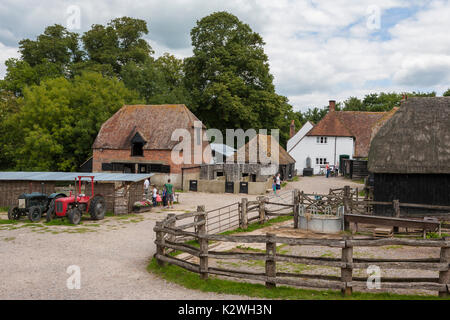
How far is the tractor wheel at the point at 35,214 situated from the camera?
18.6m

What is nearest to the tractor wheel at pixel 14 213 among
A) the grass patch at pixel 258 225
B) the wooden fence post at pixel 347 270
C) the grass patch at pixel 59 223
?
the grass patch at pixel 59 223

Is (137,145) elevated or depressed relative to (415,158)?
elevated

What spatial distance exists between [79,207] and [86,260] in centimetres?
786

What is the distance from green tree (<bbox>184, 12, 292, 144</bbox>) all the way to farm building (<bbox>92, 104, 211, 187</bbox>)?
7250 mm

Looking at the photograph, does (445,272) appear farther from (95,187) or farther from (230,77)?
(230,77)

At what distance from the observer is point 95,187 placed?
2189 centimetres

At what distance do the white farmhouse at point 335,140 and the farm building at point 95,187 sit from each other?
3097 cm

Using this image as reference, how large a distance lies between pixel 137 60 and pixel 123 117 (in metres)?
19.9

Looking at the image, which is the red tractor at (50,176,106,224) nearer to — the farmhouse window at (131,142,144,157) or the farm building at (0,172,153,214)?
the farm building at (0,172,153,214)

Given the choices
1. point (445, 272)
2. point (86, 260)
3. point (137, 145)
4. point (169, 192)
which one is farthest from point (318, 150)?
point (445, 272)

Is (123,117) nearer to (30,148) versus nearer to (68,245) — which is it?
(30,148)

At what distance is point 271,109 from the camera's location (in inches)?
1758

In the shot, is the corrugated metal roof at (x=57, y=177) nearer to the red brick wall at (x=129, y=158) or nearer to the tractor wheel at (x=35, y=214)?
the tractor wheel at (x=35, y=214)
